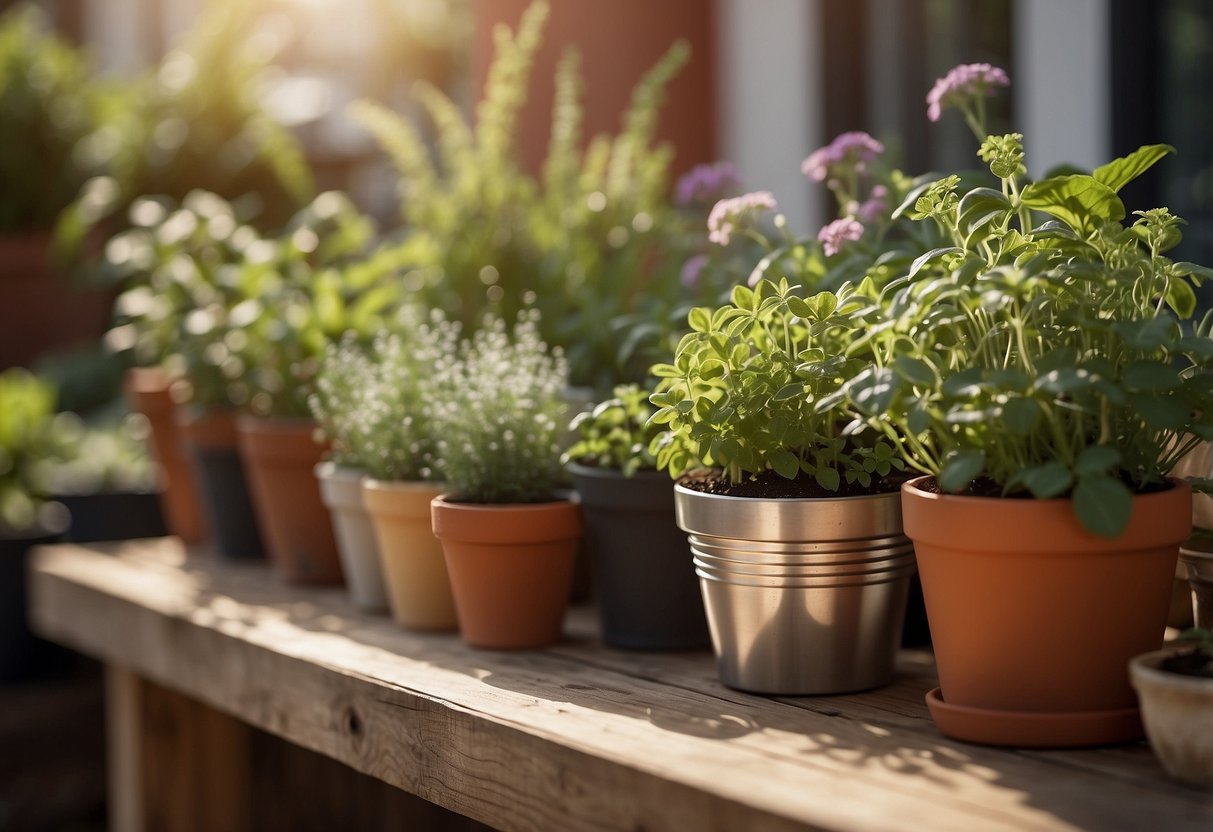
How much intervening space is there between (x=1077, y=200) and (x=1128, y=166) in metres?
0.05

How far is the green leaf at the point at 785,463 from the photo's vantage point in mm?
1357

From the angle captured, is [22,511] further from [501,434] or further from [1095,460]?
[1095,460]

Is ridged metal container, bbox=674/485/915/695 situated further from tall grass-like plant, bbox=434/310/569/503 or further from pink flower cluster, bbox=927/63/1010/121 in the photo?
pink flower cluster, bbox=927/63/1010/121

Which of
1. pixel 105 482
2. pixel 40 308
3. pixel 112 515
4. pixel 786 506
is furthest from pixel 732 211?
pixel 40 308

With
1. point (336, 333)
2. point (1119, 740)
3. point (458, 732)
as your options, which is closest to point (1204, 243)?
point (336, 333)

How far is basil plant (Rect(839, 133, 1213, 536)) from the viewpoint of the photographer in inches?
43.2

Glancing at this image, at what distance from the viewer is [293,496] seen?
2.16m

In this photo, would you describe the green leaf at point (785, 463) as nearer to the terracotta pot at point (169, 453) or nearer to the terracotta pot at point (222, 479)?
the terracotta pot at point (222, 479)

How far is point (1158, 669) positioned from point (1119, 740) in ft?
0.35

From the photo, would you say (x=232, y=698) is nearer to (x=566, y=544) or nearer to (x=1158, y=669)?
(x=566, y=544)

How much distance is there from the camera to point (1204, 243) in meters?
3.04

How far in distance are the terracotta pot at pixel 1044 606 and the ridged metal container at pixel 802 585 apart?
5.7 inches

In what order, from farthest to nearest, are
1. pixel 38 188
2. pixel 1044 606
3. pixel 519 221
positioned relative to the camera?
pixel 38 188
pixel 519 221
pixel 1044 606

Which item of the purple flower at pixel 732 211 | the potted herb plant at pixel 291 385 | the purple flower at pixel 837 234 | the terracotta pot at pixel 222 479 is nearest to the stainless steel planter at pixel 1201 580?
the purple flower at pixel 837 234
